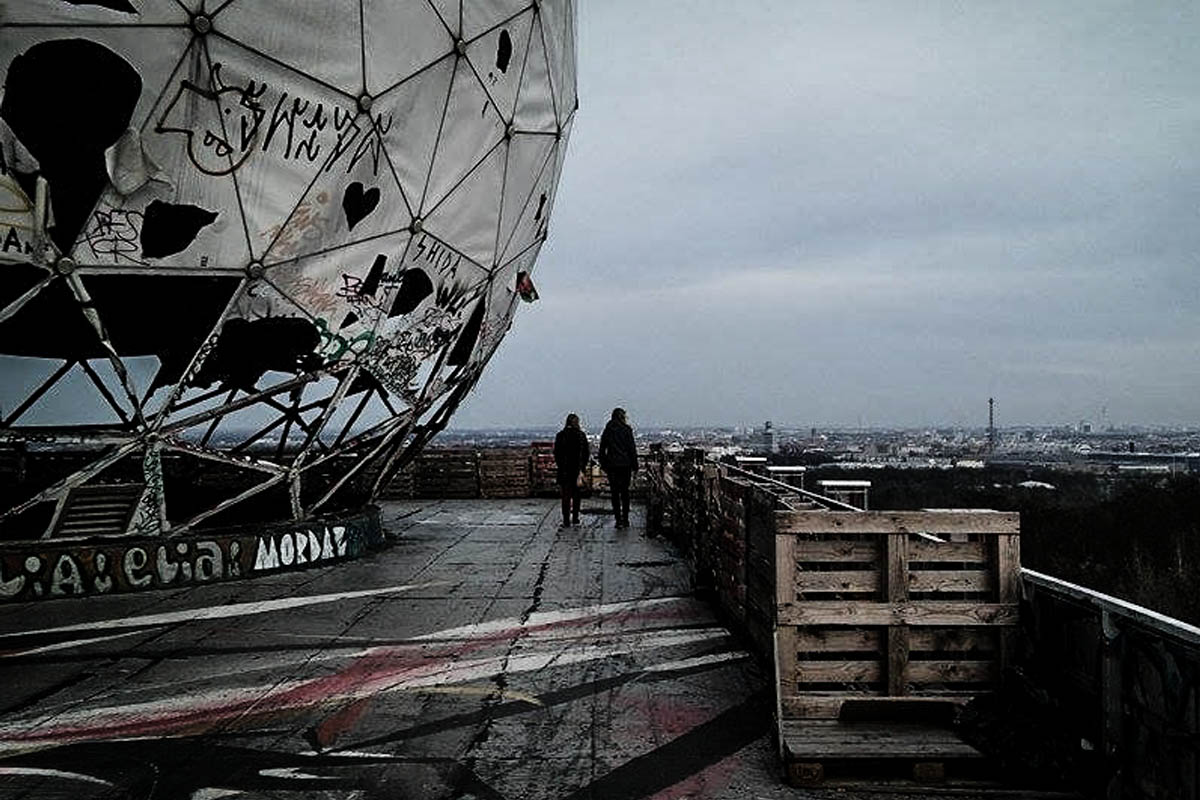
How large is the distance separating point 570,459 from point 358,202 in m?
7.30

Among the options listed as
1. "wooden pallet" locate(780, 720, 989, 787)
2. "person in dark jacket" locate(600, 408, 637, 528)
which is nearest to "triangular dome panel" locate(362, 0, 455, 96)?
"person in dark jacket" locate(600, 408, 637, 528)

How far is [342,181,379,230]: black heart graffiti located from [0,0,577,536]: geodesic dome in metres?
0.02

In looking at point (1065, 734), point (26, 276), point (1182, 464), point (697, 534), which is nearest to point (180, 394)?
point (26, 276)

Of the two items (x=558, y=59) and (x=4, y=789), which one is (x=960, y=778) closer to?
(x=4, y=789)

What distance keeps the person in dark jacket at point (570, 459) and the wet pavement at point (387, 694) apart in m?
5.44

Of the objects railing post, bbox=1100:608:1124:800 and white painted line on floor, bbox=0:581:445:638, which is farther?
white painted line on floor, bbox=0:581:445:638

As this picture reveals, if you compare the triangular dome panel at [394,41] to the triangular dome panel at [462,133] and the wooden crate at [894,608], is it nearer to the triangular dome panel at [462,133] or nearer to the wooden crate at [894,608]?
the triangular dome panel at [462,133]

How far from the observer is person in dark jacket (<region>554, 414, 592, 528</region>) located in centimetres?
1683

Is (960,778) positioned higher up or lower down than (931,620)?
lower down

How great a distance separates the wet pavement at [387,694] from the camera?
525 centimetres

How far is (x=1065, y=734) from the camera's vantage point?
5168 mm

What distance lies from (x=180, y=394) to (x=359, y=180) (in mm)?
3089

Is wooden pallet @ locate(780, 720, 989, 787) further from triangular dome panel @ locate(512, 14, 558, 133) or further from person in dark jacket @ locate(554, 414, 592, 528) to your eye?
person in dark jacket @ locate(554, 414, 592, 528)

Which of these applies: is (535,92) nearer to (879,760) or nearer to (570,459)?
(570,459)
